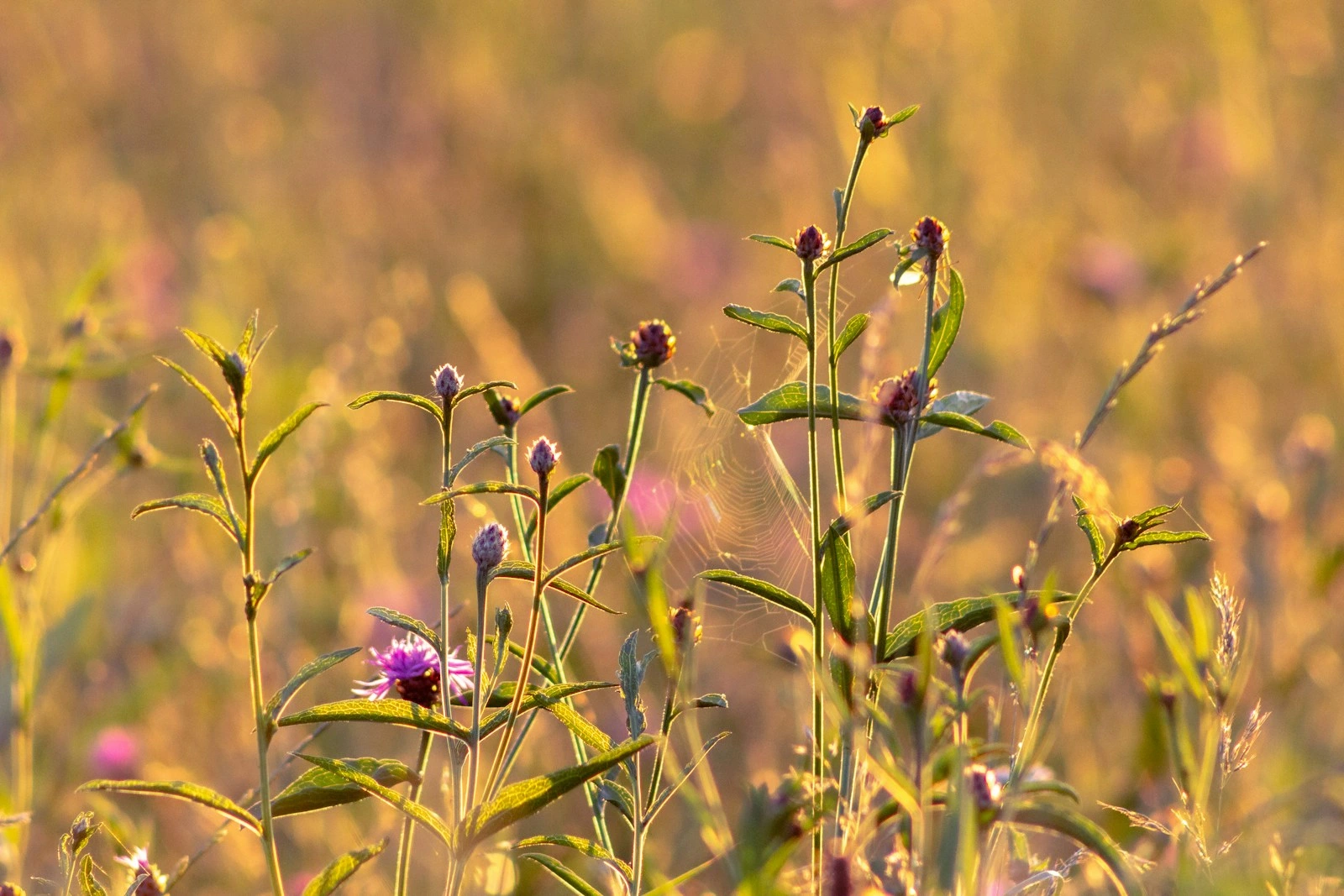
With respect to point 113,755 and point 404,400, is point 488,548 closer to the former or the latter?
point 404,400

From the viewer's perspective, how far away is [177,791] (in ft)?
2.06

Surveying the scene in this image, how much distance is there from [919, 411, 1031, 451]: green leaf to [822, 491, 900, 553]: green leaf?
0.05m

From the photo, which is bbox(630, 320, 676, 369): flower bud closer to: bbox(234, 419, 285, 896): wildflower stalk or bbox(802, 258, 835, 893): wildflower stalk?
bbox(802, 258, 835, 893): wildflower stalk

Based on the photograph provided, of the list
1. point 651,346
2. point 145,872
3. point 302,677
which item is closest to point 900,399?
point 651,346

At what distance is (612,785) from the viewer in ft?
2.38

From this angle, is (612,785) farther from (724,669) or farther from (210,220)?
(210,220)

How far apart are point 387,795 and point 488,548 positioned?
131 millimetres

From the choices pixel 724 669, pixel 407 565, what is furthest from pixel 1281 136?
pixel 407 565

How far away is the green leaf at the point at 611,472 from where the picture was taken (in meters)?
0.76

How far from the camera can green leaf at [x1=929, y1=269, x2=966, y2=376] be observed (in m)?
0.73

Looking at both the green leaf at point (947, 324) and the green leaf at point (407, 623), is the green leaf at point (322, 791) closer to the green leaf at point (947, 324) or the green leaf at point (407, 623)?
the green leaf at point (407, 623)

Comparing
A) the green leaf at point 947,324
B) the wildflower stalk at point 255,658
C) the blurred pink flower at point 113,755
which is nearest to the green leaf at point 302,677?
the wildflower stalk at point 255,658

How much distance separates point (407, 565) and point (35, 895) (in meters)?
0.92

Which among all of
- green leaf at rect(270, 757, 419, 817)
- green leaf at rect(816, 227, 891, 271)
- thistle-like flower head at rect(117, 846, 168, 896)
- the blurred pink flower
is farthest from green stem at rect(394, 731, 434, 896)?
the blurred pink flower
